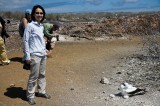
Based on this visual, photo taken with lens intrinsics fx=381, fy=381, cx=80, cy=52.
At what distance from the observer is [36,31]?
7309 millimetres

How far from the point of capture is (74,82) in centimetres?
959

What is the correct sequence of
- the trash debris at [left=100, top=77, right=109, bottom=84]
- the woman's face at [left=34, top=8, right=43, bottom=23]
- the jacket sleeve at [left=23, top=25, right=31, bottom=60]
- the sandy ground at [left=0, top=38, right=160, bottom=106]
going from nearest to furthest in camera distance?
the jacket sleeve at [left=23, top=25, right=31, bottom=60], the woman's face at [left=34, top=8, right=43, bottom=23], the sandy ground at [left=0, top=38, right=160, bottom=106], the trash debris at [left=100, top=77, right=109, bottom=84]

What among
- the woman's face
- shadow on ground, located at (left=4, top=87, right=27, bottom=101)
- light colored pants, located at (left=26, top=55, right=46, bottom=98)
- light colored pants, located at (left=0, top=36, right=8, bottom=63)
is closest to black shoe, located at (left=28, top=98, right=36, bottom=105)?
light colored pants, located at (left=26, top=55, right=46, bottom=98)

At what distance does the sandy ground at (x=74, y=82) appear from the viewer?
311 inches

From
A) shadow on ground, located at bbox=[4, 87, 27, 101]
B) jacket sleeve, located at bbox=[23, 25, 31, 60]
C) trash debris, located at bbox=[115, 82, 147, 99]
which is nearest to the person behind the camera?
jacket sleeve, located at bbox=[23, 25, 31, 60]

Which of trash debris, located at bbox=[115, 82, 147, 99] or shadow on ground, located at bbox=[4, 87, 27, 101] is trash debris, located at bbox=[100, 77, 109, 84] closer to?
trash debris, located at bbox=[115, 82, 147, 99]

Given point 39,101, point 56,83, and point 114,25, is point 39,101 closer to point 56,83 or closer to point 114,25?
point 56,83

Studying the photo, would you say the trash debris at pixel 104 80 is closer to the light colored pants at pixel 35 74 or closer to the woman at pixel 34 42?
the light colored pants at pixel 35 74

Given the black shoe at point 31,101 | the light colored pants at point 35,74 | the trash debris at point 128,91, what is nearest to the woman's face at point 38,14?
the light colored pants at point 35,74

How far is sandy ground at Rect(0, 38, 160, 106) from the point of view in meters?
7.90

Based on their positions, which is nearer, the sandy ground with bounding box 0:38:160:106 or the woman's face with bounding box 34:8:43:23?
the woman's face with bounding box 34:8:43:23

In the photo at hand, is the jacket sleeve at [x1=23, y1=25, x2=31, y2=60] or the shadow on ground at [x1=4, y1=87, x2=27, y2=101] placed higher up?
the jacket sleeve at [x1=23, y1=25, x2=31, y2=60]

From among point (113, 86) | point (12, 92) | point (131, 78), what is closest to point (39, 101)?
point (12, 92)

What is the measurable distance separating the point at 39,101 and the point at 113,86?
7.15ft
